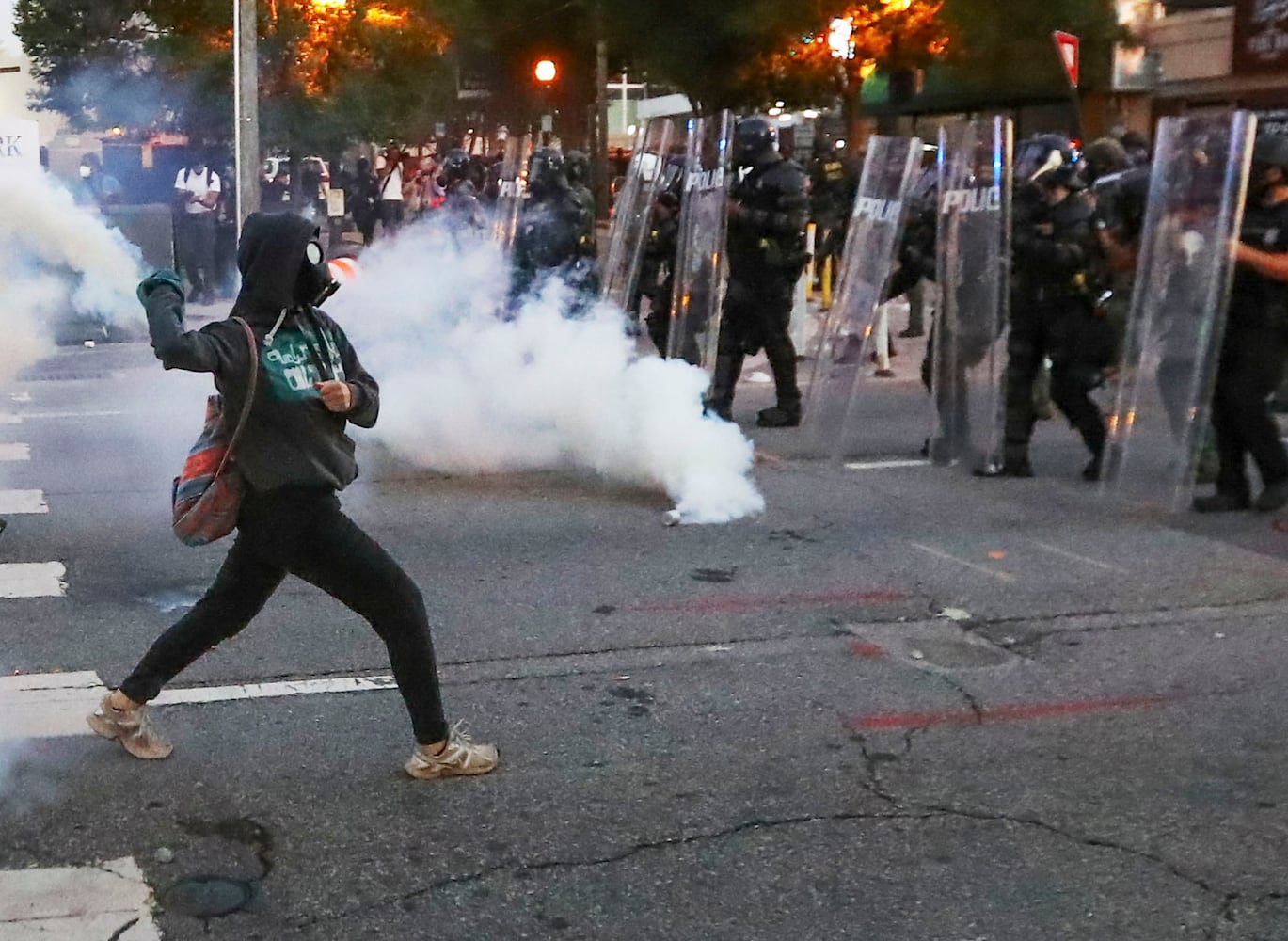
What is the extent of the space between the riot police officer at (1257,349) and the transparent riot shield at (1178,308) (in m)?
0.07

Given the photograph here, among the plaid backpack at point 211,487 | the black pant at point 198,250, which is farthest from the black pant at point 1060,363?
the black pant at point 198,250

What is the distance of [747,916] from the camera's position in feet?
11.9

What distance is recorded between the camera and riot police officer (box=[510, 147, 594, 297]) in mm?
11258

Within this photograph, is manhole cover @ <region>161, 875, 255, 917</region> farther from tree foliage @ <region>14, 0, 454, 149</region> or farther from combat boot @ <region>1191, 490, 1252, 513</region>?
tree foliage @ <region>14, 0, 454, 149</region>

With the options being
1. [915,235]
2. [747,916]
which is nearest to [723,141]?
[915,235]

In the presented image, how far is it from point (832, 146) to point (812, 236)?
9.05ft

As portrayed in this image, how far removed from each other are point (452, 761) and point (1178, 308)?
493cm

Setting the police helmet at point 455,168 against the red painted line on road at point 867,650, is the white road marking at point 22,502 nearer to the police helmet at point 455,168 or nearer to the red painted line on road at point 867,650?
the red painted line on road at point 867,650

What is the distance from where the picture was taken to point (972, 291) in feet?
29.0

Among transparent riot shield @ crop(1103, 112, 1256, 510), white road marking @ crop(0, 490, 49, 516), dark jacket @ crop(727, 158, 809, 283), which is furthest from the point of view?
dark jacket @ crop(727, 158, 809, 283)

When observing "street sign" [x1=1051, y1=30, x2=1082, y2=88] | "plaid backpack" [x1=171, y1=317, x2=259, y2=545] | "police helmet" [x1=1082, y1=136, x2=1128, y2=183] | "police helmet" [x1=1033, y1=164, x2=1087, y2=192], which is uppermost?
"street sign" [x1=1051, y1=30, x2=1082, y2=88]

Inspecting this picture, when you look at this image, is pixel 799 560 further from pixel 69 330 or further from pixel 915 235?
pixel 69 330

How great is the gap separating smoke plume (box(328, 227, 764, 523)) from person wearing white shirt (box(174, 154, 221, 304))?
757 cm

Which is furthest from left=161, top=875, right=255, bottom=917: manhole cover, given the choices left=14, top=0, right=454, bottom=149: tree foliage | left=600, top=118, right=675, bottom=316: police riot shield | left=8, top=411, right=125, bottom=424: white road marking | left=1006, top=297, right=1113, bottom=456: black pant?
left=14, top=0, right=454, bottom=149: tree foliage
